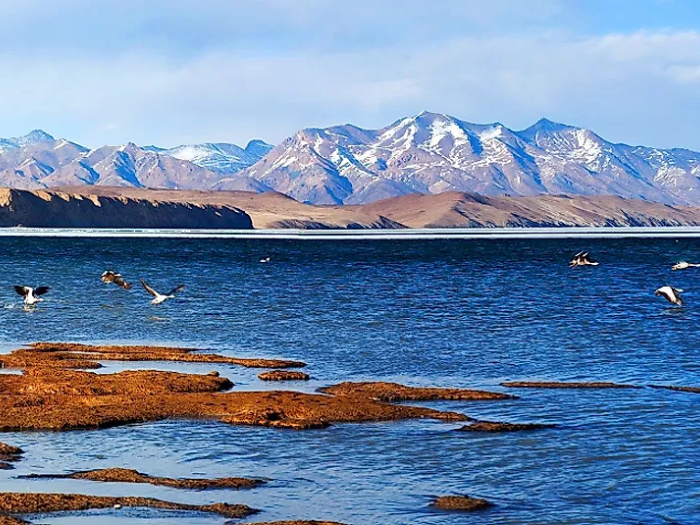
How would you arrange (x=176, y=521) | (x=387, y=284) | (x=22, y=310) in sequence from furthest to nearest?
(x=387, y=284), (x=22, y=310), (x=176, y=521)

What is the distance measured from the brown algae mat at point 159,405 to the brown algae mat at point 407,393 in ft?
1.95

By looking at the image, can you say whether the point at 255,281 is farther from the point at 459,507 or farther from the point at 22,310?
the point at 459,507

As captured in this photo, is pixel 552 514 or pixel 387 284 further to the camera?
pixel 387 284

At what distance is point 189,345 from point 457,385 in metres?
13.1

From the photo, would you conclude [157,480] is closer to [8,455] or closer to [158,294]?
[8,455]

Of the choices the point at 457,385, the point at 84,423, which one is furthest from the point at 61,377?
the point at 457,385

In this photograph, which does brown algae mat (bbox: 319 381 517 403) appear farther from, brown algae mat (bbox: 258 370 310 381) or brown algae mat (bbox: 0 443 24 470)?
brown algae mat (bbox: 0 443 24 470)

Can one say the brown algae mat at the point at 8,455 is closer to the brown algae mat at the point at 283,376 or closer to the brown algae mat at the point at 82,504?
the brown algae mat at the point at 82,504

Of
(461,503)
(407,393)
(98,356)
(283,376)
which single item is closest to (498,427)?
(407,393)

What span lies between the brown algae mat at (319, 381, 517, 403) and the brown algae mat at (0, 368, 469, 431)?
1.95 feet

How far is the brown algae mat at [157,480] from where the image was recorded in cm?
1956

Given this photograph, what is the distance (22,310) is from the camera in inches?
2124

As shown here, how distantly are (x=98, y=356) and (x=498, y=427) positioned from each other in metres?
16.0

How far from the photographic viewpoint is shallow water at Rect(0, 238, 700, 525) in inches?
753
